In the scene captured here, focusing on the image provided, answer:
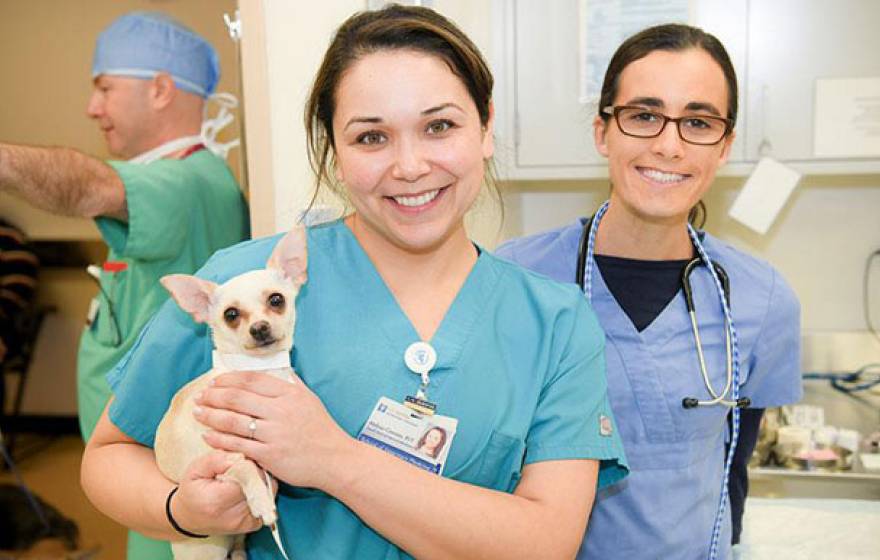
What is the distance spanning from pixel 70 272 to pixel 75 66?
1.12 metres

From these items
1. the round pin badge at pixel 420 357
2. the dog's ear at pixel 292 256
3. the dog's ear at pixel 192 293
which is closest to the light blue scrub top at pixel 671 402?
the round pin badge at pixel 420 357

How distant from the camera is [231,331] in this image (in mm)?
941

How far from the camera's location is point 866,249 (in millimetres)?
2734

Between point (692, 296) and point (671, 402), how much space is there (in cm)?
20

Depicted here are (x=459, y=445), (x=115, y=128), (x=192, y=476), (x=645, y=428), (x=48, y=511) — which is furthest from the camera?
(x=48, y=511)

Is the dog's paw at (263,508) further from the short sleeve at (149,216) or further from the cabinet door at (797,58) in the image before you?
the cabinet door at (797,58)

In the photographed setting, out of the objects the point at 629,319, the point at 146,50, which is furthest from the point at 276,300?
the point at 146,50

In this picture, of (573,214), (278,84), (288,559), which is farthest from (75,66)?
(288,559)

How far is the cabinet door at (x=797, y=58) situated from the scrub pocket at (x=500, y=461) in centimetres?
162

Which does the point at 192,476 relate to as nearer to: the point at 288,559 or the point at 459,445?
the point at 288,559

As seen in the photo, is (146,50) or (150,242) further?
(146,50)

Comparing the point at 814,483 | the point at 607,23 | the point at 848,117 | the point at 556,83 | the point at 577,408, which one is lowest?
the point at 814,483

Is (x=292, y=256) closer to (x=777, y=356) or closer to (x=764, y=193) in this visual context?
(x=777, y=356)

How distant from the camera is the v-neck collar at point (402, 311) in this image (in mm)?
1057
